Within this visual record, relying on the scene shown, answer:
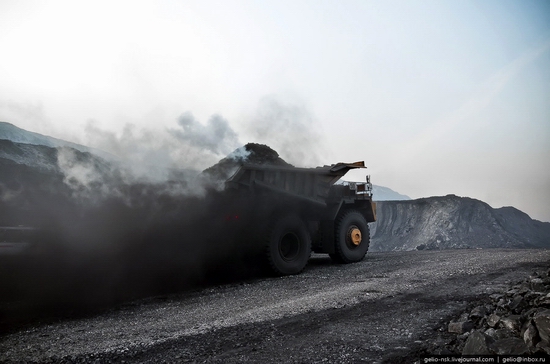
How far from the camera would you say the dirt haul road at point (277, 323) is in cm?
411

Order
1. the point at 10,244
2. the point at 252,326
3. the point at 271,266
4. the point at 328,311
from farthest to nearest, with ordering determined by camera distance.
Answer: the point at 271,266 → the point at 10,244 → the point at 328,311 → the point at 252,326

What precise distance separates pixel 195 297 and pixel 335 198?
16.9ft

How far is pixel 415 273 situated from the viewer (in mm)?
8188

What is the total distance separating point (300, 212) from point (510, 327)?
6.69 meters

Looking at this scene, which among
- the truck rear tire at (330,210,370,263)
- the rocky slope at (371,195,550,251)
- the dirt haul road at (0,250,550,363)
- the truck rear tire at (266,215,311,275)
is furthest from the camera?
the rocky slope at (371,195,550,251)

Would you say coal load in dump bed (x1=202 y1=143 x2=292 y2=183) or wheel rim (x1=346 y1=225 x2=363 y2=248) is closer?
coal load in dump bed (x1=202 y1=143 x2=292 y2=183)

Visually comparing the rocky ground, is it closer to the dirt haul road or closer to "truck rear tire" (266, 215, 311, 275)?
the dirt haul road

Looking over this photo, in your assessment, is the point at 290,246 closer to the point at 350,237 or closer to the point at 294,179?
the point at 294,179

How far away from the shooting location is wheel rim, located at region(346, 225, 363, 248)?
1085 cm

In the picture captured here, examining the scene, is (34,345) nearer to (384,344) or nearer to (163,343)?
(163,343)

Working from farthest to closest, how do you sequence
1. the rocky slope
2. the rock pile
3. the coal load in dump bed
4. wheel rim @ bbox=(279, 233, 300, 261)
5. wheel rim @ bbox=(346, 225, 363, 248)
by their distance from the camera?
the rocky slope, wheel rim @ bbox=(346, 225, 363, 248), the coal load in dump bed, wheel rim @ bbox=(279, 233, 300, 261), the rock pile

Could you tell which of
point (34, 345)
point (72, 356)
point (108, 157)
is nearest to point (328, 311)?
point (72, 356)

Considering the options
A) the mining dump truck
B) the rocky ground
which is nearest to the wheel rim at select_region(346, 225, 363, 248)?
the mining dump truck

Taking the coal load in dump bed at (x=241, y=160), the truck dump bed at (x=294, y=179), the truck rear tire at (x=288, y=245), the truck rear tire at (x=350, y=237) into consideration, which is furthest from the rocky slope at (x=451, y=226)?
the truck rear tire at (x=288, y=245)
